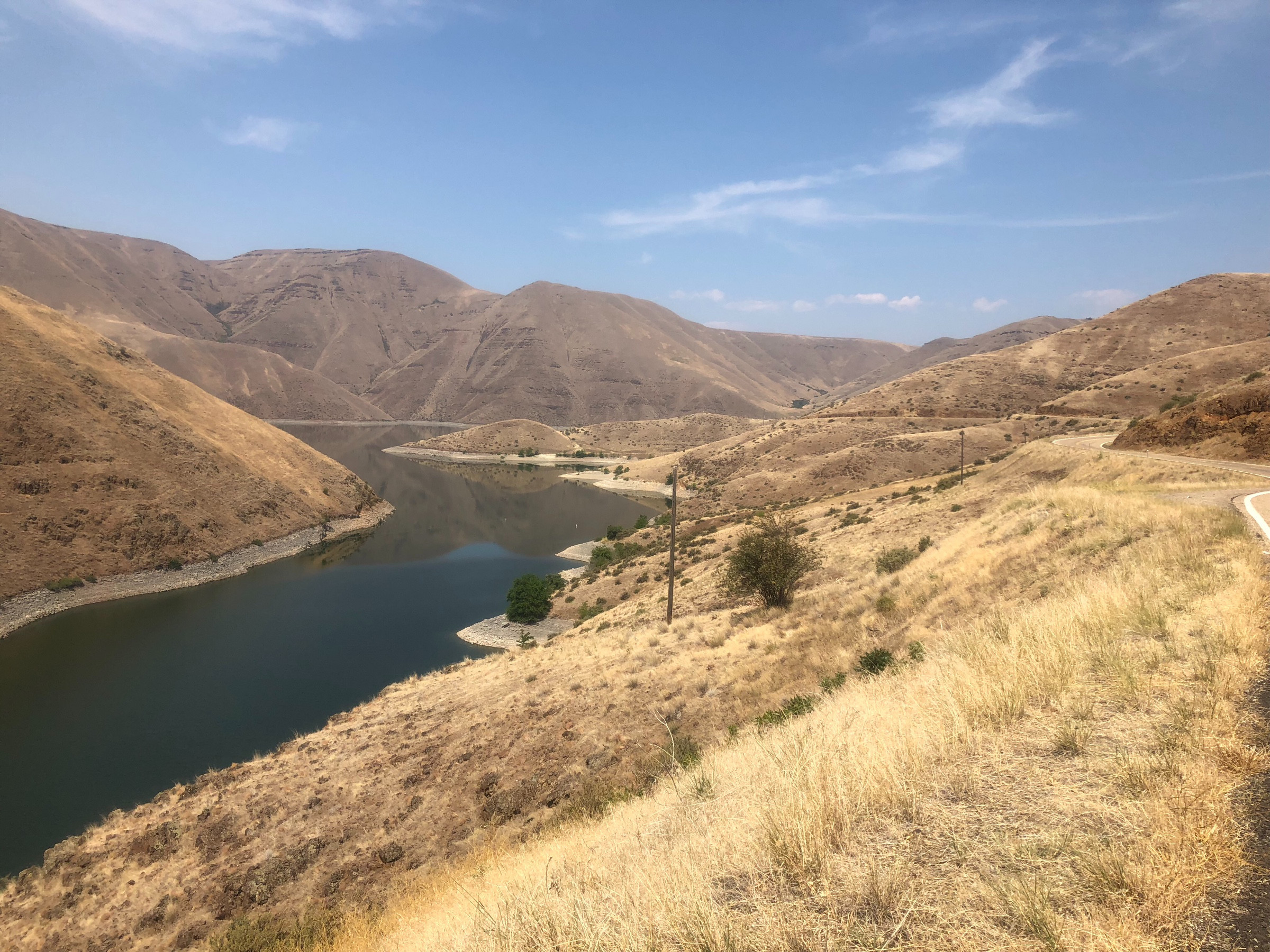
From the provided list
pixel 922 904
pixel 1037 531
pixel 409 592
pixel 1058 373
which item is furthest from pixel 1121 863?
pixel 1058 373

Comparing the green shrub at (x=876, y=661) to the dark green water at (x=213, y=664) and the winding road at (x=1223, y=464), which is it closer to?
the winding road at (x=1223, y=464)

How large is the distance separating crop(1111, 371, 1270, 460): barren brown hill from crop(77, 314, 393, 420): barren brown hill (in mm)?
194518

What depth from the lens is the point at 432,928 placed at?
6.89m

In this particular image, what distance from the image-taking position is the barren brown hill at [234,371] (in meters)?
172

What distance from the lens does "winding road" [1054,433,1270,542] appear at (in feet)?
40.0

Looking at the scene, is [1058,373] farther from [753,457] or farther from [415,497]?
[415,497]

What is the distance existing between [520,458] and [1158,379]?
111 metres

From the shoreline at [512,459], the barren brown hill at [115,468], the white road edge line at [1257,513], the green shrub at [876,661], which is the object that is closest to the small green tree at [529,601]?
the green shrub at [876,661]

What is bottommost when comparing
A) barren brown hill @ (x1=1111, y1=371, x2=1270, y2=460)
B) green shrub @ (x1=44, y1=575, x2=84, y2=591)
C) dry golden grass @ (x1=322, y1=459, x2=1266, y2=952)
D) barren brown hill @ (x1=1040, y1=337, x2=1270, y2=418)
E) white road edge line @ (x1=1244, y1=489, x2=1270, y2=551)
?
green shrub @ (x1=44, y1=575, x2=84, y2=591)

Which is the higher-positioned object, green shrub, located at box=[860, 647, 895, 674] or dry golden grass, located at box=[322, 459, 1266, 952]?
dry golden grass, located at box=[322, 459, 1266, 952]

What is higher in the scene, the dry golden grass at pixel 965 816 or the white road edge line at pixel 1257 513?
the white road edge line at pixel 1257 513

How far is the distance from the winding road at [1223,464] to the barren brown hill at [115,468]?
189ft

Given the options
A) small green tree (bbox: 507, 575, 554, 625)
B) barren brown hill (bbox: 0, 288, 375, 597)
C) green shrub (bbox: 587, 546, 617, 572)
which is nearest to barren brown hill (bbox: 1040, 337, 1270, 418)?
green shrub (bbox: 587, 546, 617, 572)

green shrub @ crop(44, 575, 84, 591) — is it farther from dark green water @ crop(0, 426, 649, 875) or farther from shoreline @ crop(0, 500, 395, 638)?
dark green water @ crop(0, 426, 649, 875)
